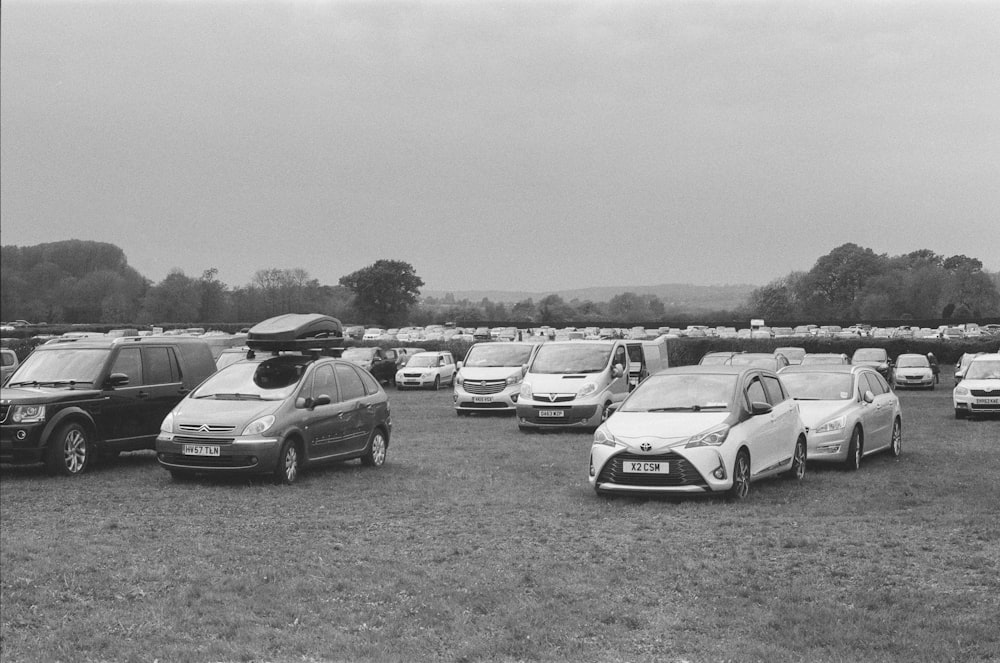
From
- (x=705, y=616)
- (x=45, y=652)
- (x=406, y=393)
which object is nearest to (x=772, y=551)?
(x=705, y=616)

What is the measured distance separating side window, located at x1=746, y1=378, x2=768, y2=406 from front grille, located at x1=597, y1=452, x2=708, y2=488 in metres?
1.67

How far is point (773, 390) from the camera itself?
1354 cm

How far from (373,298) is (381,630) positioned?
9481 cm

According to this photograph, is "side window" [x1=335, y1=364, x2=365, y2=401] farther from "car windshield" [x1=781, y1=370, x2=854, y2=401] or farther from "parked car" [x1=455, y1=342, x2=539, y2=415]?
"parked car" [x1=455, y1=342, x2=539, y2=415]

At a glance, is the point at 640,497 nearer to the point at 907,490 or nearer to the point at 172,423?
the point at 907,490

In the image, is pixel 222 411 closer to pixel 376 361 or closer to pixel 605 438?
pixel 605 438

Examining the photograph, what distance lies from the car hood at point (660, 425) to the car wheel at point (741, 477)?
1.50ft

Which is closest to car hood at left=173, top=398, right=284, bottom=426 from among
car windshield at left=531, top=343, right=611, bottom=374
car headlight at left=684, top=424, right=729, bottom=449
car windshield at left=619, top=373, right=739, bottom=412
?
car windshield at left=619, top=373, right=739, bottom=412

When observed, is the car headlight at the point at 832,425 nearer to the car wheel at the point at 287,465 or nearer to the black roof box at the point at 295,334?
the black roof box at the point at 295,334

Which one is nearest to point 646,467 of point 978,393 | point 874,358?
point 978,393

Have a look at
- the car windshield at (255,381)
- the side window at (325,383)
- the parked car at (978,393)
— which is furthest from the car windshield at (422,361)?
the car windshield at (255,381)

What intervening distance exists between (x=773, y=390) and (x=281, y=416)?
618cm

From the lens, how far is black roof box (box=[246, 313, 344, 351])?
576 inches

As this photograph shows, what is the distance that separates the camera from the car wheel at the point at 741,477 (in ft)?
38.5
